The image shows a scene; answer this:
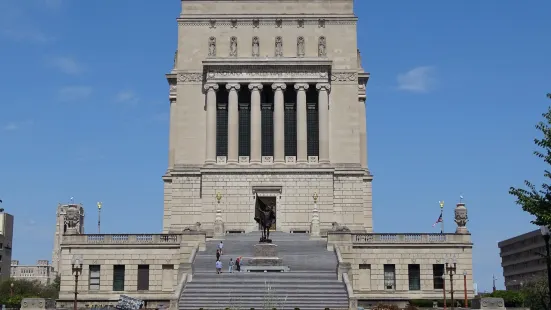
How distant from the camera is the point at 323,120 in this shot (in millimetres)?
82625

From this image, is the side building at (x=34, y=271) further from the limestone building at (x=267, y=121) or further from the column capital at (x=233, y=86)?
the column capital at (x=233, y=86)

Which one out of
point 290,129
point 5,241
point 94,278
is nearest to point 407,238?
point 290,129

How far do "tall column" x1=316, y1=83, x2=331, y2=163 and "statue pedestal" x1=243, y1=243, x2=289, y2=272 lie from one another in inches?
838

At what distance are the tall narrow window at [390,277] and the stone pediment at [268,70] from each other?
853 inches

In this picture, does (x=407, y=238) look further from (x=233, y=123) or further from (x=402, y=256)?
(x=233, y=123)

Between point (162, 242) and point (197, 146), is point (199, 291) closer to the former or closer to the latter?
point (162, 242)

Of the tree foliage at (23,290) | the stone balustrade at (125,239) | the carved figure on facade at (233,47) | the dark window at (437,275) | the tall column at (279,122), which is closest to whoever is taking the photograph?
the dark window at (437,275)

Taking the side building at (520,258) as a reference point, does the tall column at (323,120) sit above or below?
above

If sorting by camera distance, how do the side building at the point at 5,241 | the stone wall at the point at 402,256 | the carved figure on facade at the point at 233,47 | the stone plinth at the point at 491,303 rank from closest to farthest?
the stone plinth at the point at 491,303 → the stone wall at the point at 402,256 → the carved figure on facade at the point at 233,47 → the side building at the point at 5,241

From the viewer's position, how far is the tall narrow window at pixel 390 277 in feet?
228

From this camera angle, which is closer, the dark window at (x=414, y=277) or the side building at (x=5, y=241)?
the dark window at (x=414, y=277)

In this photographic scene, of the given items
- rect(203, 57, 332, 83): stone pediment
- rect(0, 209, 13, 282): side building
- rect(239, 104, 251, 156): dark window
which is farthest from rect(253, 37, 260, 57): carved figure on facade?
rect(0, 209, 13, 282): side building

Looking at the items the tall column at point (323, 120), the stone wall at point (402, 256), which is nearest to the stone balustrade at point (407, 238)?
the stone wall at point (402, 256)

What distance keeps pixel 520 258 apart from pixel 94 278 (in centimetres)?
10546
